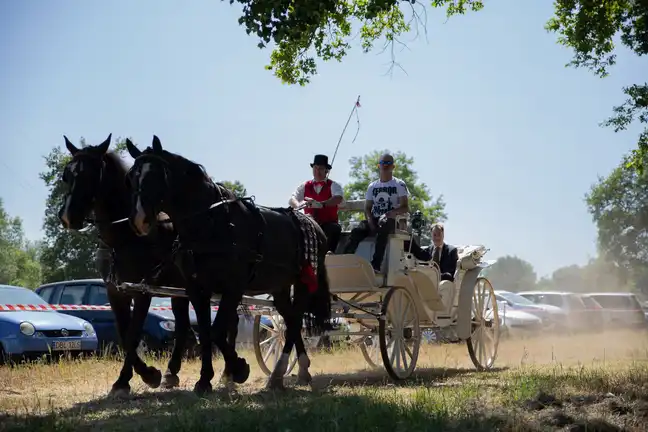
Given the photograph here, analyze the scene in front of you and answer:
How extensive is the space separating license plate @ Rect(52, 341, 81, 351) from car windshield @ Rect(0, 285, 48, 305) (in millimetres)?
1385

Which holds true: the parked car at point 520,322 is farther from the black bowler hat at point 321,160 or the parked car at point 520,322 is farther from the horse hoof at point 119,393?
the horse hoof at point 119,393

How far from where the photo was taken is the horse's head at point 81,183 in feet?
28.2

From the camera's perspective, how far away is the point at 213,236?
8.74m

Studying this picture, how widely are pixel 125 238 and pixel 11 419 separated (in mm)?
2744

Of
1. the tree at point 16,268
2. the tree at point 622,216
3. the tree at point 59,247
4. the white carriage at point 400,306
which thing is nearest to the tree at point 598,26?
the white carriage at point 400,306

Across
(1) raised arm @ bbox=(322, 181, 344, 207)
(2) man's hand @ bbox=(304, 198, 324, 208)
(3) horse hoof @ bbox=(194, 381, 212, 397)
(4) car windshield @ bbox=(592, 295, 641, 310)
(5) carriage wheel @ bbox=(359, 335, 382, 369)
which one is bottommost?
(3) horse hoof @ bbox=(194, 381, 212, 397)

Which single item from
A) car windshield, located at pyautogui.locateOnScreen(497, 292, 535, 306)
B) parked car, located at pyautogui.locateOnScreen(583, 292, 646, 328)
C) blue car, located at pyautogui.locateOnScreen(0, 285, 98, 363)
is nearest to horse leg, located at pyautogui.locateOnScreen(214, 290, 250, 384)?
blue car, located at pyautogui.locateOnScreen(0, 285, 98, 363)

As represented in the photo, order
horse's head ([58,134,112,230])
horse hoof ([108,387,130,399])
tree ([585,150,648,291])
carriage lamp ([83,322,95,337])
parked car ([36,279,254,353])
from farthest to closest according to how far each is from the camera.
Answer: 1. tree ([585,150,648,291])
2. parked car ([36,279,254,353])
3. carriage lamp ([83,322,95,337])
4. horse hoof ([108,387,130,399])
5. horse's head ([58,134,112,230])

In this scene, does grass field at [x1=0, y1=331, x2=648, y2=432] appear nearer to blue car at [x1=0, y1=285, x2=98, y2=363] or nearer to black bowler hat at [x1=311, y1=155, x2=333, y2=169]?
blue car at [x1=0, y1=285, x2=98, y2=363]

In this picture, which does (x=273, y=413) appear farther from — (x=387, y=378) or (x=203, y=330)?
(x=387, y=378)

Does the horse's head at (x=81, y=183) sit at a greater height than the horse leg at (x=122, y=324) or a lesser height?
greater

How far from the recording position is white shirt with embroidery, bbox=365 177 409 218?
1139 cm

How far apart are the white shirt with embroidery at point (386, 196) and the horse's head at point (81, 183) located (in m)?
3.75

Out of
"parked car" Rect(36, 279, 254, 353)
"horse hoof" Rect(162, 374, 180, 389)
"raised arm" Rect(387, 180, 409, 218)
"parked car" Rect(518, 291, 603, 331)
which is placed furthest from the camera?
"parked car" Rect(518, 291, 603, 331)
